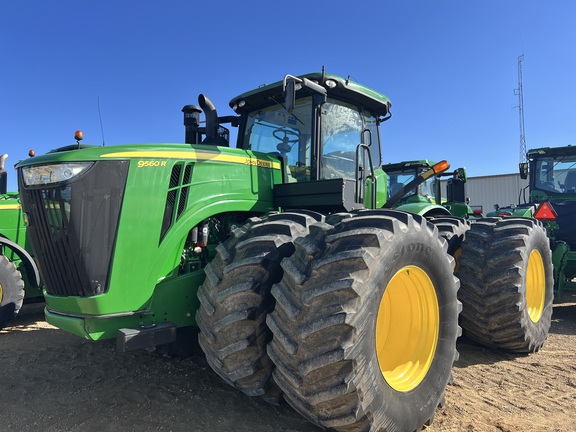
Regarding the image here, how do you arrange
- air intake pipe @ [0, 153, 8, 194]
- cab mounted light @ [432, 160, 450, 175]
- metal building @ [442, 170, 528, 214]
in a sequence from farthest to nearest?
metal building @ [442, 170, 528, 214] < air intake pipe @ [0, 153, 8, 194] < cab mounted light @ [432, 160, 450, 175]

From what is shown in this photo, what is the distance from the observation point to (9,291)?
240 inches

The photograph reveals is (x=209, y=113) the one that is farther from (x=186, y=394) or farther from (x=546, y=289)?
(x=546, y=289)

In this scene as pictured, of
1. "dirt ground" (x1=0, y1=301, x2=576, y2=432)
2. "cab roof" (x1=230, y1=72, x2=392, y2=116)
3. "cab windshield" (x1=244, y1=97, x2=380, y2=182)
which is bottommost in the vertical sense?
"dirt ground" (x1=0, y1=301, x2=576, y2=432)

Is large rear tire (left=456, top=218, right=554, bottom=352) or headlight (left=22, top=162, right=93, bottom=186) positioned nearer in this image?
headlight (left=22, top=162, right=93, bottom=186)

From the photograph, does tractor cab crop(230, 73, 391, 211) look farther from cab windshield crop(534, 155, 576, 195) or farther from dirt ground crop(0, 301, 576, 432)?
cab windshield crop(534, 155, 576, 195)

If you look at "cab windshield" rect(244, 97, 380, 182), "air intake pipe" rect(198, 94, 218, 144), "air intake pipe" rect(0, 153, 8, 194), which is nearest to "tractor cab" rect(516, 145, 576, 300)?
"cab windshield" rect(244, 97, 380, 182)

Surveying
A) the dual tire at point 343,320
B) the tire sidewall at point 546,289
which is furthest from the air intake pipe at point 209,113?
the tire sidewall at point 546,289

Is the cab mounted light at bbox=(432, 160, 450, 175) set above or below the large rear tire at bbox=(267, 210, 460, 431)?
above

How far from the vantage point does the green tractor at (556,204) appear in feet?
22.9

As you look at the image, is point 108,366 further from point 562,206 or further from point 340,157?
point 562,206

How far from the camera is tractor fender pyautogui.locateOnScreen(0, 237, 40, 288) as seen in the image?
657 cm

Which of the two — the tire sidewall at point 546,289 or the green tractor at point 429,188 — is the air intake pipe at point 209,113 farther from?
the green tractor at point 429,188

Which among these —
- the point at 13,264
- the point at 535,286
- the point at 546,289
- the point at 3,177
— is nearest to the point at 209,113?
the point at 13,264

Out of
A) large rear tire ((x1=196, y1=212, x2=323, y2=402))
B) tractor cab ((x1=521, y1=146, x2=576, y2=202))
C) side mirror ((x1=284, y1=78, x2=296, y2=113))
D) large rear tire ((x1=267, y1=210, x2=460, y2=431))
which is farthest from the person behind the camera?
tractor cab ((x1=521, y1=146, x2=576, y2=202))
